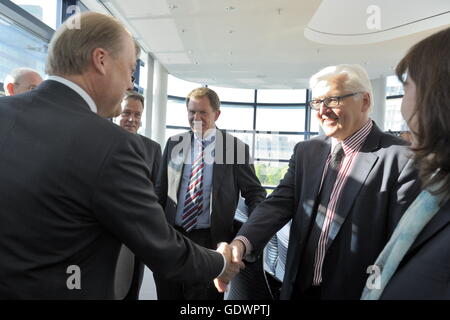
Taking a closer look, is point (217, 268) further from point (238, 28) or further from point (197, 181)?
point (238, 28)

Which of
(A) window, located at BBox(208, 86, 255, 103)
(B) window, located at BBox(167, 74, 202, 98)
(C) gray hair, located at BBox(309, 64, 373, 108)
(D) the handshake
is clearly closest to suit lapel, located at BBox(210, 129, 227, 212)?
(D) the handshake

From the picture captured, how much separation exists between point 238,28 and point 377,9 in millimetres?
2749

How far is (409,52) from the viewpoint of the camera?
35.5 inches

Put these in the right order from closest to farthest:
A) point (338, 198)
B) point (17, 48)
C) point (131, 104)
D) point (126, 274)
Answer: point (338, 198) < point (126, 274) < point (131, 104) < point (17, 48)

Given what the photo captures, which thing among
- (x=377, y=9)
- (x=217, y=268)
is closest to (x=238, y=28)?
(x=377, y=9)

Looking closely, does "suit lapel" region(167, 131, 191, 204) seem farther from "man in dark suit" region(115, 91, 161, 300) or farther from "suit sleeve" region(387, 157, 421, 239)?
"suit sleeve" region(387, 157, 421, 239)

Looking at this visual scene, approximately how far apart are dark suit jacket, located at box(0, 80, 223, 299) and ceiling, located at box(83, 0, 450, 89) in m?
5.07

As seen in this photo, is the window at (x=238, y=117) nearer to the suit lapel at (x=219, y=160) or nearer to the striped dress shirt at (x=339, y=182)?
the suit lapel at (x=219, y=160)

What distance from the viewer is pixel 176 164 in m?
2.36

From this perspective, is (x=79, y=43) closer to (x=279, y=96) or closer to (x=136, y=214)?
(x=136, y=214)

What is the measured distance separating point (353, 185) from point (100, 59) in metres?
1.12

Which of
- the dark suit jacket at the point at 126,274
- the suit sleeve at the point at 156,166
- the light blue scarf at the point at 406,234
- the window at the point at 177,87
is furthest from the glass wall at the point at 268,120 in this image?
the light blue scarf at the point at 406,234

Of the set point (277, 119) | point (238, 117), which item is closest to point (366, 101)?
point (238, 117)

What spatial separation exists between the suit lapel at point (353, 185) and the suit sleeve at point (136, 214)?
0.63 metres
